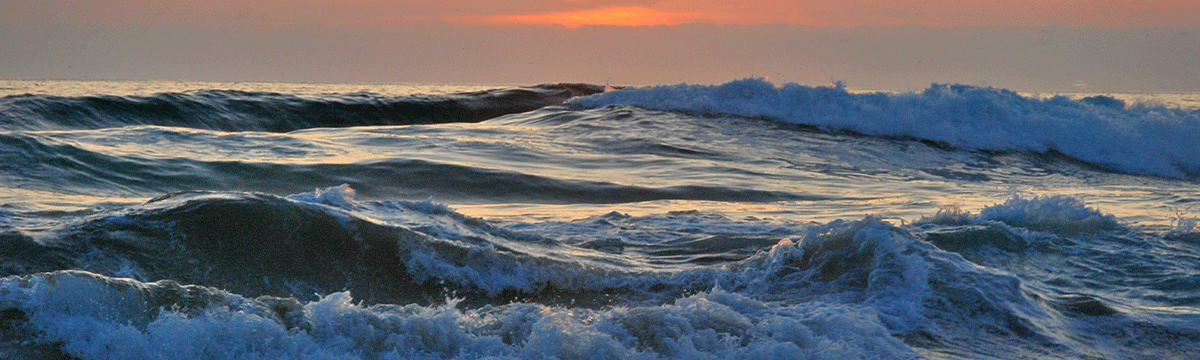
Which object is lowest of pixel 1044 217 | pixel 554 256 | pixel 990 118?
pixel 554 256

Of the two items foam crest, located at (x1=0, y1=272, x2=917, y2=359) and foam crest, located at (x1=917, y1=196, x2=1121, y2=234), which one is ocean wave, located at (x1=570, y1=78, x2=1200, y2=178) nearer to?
foam crest, located at (x1=917, y1=196, x2=1121, y2=234)

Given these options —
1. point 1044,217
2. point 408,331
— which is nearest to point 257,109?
point 1044,217

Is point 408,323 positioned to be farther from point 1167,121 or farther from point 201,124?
point 1167,121

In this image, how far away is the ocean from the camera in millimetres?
2781

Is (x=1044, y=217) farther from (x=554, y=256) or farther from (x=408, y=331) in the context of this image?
(x=408, y=331)

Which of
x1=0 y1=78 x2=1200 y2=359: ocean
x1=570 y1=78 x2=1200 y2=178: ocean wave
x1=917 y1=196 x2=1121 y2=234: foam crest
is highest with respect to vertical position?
x1=570 y1=78 x2=1200 y2=178: ocean wave

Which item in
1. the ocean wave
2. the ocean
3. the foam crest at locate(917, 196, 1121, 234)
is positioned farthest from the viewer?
the ocean wave

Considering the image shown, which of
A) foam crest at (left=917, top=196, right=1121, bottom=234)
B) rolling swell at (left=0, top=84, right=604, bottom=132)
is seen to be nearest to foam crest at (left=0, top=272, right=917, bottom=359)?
foam crest at (left=917, top=196, right=1121, bottom=234)

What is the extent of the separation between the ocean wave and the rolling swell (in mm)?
4163

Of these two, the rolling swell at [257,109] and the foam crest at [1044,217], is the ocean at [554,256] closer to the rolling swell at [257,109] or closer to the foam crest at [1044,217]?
the foam crest at [1044,217]

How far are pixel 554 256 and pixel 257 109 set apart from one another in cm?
1418

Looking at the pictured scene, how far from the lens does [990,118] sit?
16719mm

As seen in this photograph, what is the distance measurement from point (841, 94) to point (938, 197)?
9984mm

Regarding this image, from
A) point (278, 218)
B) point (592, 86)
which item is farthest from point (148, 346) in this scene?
point (592, 86)
